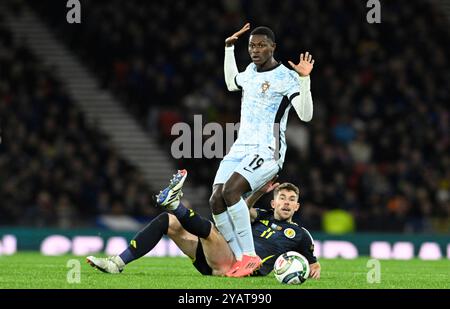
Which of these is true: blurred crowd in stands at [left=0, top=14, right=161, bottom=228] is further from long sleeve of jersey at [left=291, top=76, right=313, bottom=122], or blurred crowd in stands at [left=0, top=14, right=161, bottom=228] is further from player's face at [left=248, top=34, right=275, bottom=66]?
long sleeve of jersey at [left=291, top=76, right=313, bottom=122]

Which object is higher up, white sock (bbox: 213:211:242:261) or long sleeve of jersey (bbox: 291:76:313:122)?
long sleeve of jersey (bbox: 291:76:313:122)

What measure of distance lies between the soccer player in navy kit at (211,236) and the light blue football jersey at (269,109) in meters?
0.46

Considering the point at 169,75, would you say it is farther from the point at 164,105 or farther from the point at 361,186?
the point at 361,186

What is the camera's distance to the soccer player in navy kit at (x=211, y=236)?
368 inches

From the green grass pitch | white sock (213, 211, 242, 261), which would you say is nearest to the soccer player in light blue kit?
white sock (213, 211, 242, 261)

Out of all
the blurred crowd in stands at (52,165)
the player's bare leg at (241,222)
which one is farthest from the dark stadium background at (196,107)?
the player's bare leg at (241,222)

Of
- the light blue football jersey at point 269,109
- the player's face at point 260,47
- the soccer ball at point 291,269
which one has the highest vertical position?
the player's face at point 260,47

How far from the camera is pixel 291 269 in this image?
9.02 meters

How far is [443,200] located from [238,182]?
36.2 feet

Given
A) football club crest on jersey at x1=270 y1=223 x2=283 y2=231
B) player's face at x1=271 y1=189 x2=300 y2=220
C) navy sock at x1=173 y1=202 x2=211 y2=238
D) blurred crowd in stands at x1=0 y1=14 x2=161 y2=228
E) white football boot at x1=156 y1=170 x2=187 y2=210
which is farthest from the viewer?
blurred crowd in stands at x1=0 y1=14 x2=161 y2=228

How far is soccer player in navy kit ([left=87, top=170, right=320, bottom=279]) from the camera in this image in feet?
30.7

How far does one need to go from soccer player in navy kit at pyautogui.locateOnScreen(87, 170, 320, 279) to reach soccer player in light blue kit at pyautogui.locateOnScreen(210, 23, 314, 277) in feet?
0.61

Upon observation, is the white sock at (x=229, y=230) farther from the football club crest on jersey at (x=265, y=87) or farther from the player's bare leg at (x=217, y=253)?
the football club crest on jersey at (x=265, y=87)
